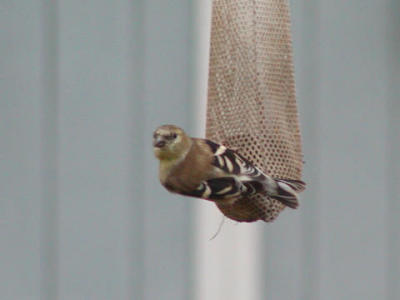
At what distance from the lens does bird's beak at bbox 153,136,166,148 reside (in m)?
1.36

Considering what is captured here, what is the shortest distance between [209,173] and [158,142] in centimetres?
10

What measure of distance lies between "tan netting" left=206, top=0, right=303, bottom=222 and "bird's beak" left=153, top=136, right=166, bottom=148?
0.77 feet

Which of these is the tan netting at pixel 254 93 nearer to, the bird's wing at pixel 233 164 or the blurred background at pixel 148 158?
the bird's wing at pixel 233 164

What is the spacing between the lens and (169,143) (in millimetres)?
1387

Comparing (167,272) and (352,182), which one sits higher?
(352,182)

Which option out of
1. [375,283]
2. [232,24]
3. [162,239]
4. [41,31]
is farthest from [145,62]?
[375,283]

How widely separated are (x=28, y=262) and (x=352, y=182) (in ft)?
3.12

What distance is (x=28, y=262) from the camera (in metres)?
2.10

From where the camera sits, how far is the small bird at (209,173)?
1364 mm

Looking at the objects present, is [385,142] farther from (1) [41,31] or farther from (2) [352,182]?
(1) [41,31]

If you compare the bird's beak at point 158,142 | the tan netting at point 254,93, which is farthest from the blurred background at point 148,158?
the bird's beak at point 158,142

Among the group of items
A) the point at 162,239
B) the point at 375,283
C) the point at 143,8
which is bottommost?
the point at 375,283

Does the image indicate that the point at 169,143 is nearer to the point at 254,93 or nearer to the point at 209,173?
the point at 209,173

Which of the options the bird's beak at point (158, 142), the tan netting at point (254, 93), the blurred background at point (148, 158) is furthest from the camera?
the blurred background at point (148, 158)
